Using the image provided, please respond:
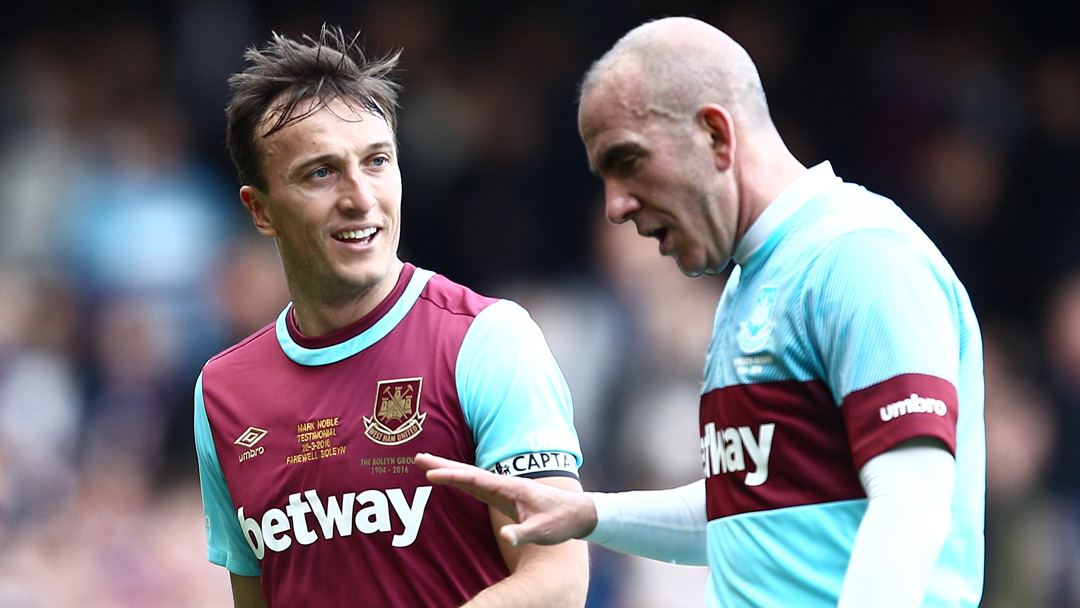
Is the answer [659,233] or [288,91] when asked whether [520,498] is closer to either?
[659,233]

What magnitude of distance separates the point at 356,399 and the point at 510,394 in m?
0.47

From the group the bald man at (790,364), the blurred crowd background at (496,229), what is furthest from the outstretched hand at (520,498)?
the blurred crowd background at (496,229)

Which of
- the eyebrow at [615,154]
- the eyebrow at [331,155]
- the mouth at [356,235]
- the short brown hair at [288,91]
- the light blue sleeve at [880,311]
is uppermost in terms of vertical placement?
the short brown hair at [288,91]

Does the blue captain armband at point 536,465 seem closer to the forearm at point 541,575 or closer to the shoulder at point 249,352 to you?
the forearm at point 541,575

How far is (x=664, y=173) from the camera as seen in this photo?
299 centimetres

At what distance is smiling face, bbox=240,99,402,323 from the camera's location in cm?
392

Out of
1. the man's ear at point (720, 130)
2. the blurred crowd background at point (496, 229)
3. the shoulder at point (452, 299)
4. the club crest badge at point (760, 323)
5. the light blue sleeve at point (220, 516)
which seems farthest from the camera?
the blurred crowd background at point (496, 229)

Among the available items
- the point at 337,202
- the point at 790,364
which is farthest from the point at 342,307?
the point at 790,364

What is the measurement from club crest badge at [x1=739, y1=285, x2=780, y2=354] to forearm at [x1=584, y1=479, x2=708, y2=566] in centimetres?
59

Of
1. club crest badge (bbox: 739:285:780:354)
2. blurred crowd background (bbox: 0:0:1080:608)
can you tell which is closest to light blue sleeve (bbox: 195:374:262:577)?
club crest badge (bbox: 739:285:780:354)

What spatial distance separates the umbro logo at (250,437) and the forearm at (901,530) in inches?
77.7

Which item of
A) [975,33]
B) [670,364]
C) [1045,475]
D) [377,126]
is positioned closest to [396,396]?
[377,126]

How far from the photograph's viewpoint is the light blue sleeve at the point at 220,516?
4.13 meters

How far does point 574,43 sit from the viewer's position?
425 inches
